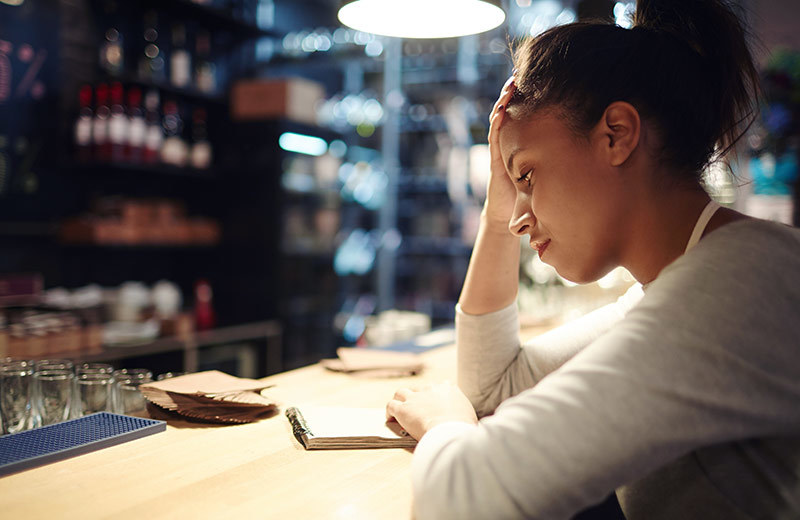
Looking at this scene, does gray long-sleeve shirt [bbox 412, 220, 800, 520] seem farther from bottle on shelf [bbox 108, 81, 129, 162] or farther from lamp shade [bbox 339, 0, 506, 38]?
bottle on shelf [bbox 108, 81, 129, 162]

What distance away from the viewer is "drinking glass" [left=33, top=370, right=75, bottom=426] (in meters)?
1.20

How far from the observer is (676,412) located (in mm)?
711

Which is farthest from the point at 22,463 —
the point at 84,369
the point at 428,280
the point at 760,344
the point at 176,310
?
the point at 428,280

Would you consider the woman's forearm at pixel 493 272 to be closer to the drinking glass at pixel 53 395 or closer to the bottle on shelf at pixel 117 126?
the drinking glass at pixel 53 395

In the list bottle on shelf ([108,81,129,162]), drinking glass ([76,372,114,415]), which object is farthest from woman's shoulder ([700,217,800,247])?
bottle on shelf ([108,81,129,162])

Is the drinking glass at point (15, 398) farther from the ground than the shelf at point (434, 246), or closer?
closer

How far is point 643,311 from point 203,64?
415cm

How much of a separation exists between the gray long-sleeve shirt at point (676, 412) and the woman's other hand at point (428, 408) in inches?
6.3

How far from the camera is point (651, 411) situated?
2.33 feet

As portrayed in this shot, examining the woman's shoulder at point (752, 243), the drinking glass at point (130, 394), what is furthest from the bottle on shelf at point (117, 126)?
the woman's shoulder at point (752, 243)

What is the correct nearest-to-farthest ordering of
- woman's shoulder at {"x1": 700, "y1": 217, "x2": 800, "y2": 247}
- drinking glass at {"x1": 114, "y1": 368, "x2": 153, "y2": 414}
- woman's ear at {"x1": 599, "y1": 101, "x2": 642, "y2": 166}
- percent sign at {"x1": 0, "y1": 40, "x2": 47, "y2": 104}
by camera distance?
1. woman's shoulder at {"x1": 700, "y1": 217, "x2": 800, "y2": 247}
2. woman's ear at {"x1": 599, "y1": 101, "x2": 642, "y2": 166}
3. drinking glass at {"x1": 114, "y1": 368, "x2": 153, "y2": 414}
4. percent sign at {"x1": 0, "y1": 40, "x2": 47, "y2": 104}

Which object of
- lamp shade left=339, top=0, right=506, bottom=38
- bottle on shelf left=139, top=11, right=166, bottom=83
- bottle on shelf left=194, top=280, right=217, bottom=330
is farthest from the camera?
bottle on shelf left=194, top=280, right=217, bottom=330

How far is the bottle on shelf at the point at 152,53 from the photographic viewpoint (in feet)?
12.9

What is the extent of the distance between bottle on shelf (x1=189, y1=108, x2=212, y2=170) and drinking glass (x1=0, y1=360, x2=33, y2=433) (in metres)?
3.23
